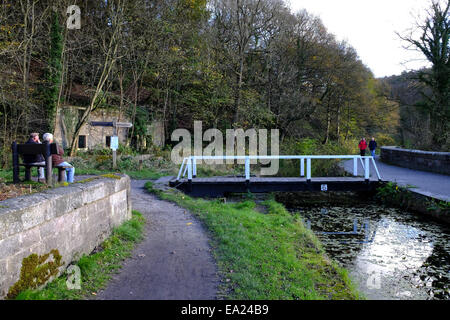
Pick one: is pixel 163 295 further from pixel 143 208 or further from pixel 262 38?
pixel 262 38

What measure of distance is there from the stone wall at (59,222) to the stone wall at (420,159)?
14251 mm

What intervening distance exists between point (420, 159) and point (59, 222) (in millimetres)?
17817

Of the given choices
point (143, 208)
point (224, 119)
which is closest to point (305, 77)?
point (224, 119)

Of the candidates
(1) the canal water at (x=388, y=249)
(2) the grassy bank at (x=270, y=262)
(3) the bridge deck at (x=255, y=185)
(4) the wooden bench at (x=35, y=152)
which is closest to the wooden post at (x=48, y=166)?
(4) the wooden bench at (x=35, y=152)

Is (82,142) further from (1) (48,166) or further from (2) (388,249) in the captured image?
(2) (388,249)

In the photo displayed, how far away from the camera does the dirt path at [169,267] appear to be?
14.0 ft

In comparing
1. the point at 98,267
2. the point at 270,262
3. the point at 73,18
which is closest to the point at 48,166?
the point at 98,267

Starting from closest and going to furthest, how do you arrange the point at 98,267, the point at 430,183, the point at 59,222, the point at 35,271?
1. the point at 35,271
2. the point at 59,222
3. the point at 98,267
4. the point at 430,183

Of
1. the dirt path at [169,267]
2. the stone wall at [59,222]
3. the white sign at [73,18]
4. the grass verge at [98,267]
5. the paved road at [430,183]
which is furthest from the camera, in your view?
the white sign at [73,18]

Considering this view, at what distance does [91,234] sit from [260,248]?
2540 mm

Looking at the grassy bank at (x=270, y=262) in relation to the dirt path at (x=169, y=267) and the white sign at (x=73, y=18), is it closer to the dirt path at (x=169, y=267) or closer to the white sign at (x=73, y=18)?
the dirt path at (x=169, y=267)

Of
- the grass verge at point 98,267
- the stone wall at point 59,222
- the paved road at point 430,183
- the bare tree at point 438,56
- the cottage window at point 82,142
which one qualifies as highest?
the bare tree at point 438,56

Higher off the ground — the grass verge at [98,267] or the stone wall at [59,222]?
the stone wall at [59,222]

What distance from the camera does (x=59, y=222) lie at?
4.50 metres
